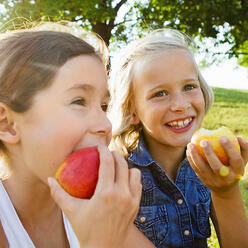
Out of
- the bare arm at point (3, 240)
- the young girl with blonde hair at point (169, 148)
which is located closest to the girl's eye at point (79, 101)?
the bare arm at point (3, 240)

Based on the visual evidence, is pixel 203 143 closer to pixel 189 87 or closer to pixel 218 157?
pixel 218 157

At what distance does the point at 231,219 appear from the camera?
217cm

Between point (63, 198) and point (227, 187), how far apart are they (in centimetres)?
104

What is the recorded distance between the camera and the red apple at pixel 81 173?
1437 mm

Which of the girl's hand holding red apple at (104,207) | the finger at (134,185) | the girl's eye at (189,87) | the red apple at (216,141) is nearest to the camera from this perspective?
the girl's hand holding red apple at (104,207)

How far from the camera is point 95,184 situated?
57.7 inches

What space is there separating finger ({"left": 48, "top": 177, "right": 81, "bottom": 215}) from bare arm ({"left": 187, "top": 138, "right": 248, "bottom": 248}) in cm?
77

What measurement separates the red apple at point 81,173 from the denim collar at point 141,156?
3.60ft

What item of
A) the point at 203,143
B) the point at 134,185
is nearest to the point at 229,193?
the point at 203,143

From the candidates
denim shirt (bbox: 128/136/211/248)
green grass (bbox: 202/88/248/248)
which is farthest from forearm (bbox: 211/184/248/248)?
green grass (bbox: 202/88/248/248)

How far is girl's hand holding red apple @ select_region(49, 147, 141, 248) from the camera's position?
1.36m

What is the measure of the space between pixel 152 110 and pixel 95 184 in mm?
1060

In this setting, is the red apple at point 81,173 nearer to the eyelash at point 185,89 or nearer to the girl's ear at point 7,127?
the girl's ear at point 7,127

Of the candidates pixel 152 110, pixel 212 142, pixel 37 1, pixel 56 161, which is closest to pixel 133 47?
pixel 152 110
